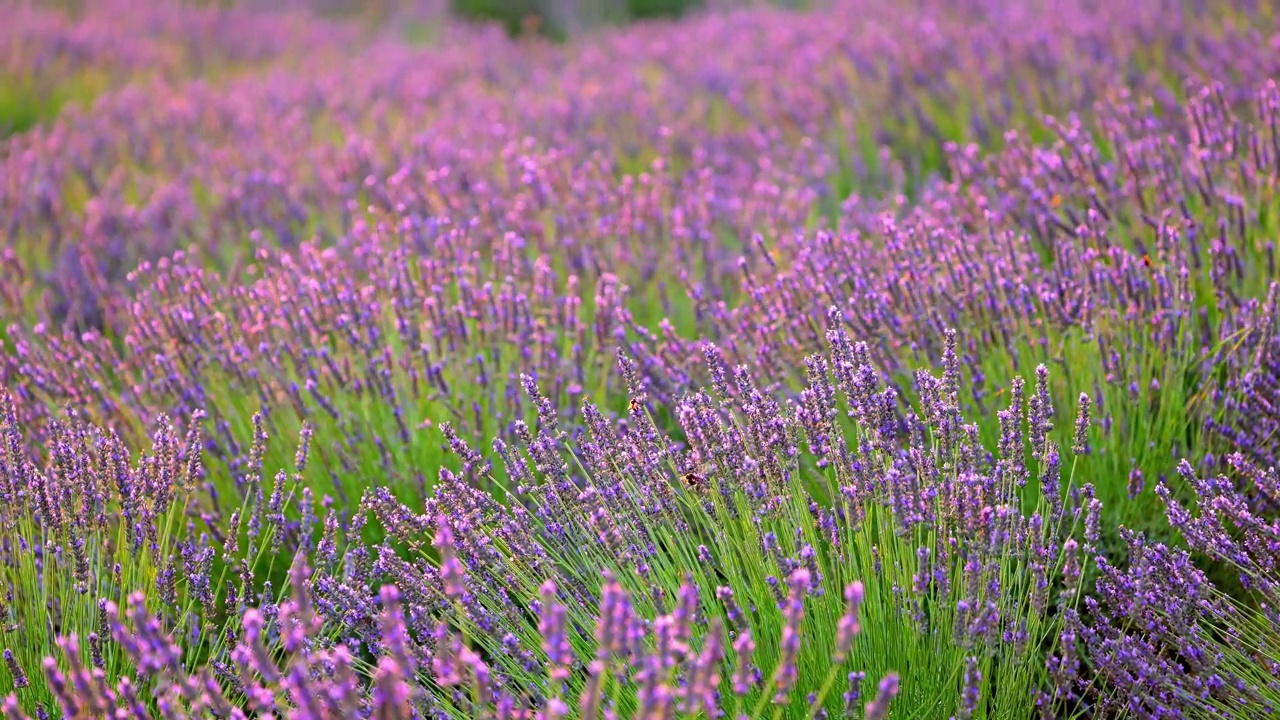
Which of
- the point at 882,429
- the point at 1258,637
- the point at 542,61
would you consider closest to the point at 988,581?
the point at 882,429

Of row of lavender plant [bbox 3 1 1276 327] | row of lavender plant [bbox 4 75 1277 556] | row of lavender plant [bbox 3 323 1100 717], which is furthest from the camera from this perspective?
row of lavender plant [bbox 3 1 1276 327]

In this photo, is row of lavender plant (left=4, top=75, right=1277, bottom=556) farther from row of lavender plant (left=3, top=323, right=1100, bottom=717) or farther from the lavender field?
row of lavender plant (left=3, top=323, right=1100, bottom=717)

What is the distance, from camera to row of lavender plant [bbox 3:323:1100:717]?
1798 millimetres

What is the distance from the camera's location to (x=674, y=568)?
2.06 m

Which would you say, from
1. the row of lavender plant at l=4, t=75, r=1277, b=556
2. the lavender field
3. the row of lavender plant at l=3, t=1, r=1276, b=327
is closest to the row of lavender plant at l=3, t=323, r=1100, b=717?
the lavender field

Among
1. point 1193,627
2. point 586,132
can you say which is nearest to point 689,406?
point 1193,627

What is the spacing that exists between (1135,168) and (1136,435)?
37.8 inches

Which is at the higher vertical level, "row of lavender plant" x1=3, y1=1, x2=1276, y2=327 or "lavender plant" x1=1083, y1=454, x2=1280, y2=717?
"row of lavender plant" x1=3, y1=1, x2=1276, y2=327

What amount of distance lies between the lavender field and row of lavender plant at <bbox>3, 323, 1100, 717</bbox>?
0.01m

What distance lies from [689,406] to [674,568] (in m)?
0.32

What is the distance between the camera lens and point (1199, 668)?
6.13 feet

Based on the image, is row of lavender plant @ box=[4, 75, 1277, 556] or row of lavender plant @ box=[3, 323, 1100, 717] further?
row of lavender plant @ box=[4, 75, 1277, 556]

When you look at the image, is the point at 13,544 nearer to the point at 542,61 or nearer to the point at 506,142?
the point at 506,142

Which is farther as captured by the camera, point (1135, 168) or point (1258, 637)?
point (1135, 168)
